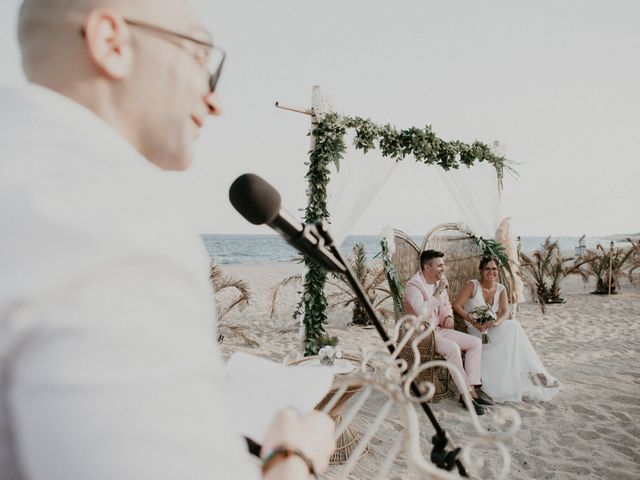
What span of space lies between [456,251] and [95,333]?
7.52 m

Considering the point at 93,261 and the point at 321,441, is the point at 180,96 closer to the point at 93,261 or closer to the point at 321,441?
the point at 93,261

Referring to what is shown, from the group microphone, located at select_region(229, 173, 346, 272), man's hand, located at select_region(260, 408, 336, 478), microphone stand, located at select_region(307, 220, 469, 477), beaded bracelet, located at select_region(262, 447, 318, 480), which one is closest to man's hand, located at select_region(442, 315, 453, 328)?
microphone stand, located at select_region(307, 220, 469, 477)

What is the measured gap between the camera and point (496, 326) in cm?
594

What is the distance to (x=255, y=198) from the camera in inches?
47.1

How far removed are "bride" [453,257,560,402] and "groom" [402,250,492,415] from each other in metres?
0.28

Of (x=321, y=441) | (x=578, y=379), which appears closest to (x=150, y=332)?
(x=321, y=441)

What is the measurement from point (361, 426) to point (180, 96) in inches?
178

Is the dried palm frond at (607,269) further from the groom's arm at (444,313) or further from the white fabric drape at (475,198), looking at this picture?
the groom's arm at (444,313)

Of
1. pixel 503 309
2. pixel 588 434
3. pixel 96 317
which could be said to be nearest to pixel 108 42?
pixel 96 317

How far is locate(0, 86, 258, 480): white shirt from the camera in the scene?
0.40m

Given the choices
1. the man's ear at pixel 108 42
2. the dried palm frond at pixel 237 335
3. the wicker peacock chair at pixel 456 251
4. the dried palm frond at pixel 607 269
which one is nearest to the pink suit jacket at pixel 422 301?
the wicker peacock chair at pixel 456 251

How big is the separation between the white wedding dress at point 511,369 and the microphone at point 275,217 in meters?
5.24

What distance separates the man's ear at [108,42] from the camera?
657 mm

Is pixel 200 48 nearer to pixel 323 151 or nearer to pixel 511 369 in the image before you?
pixel 323 151
